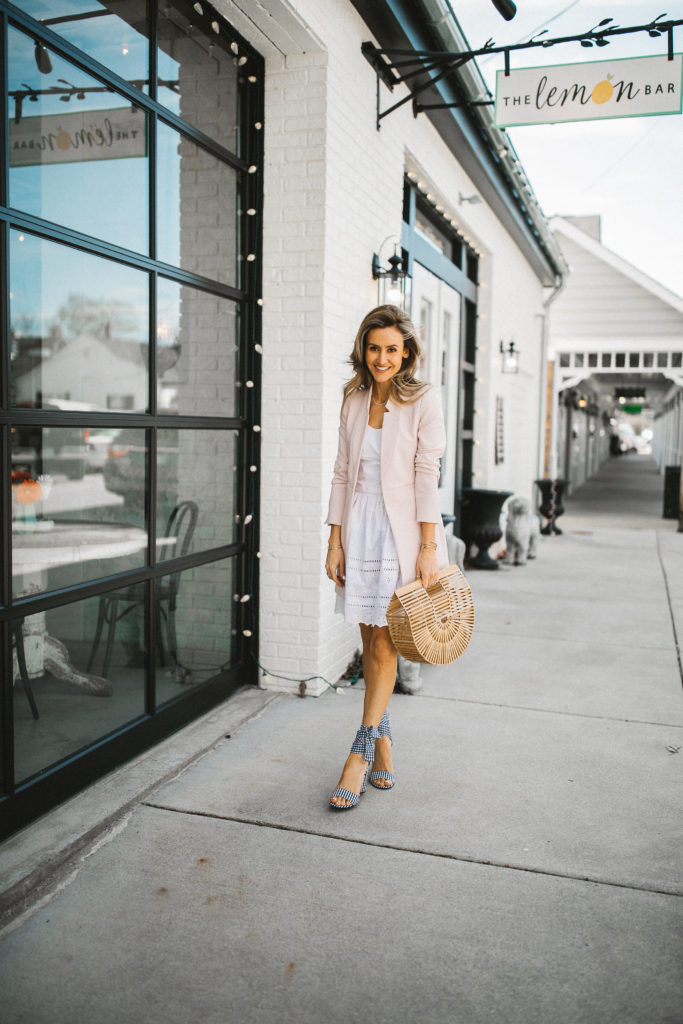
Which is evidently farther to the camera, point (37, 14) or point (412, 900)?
point (37, 14)

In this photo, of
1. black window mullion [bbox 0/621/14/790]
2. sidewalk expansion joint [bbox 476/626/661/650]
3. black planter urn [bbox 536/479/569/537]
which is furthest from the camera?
black planter urn [bbox 536/479/569/537]

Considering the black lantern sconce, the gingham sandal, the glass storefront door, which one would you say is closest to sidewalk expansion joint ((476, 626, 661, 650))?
the glass storefront door

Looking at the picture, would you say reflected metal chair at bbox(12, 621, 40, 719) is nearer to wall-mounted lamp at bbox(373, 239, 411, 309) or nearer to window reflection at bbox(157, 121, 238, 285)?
window reflection at bbox(157, 121, 238, 285)

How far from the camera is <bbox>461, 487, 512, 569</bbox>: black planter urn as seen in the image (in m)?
8.45

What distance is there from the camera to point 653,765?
11.6 feet

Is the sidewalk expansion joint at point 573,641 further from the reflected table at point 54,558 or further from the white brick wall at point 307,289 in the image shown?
the reflected table at point 54,558

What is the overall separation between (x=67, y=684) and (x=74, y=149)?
137 inches

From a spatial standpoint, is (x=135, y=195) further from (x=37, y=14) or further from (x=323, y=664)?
(x=323, y=664)

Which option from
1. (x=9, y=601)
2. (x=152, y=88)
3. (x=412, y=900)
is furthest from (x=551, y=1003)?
(x=152, y=88)

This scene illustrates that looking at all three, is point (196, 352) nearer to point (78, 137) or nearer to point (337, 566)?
point (337, 566)

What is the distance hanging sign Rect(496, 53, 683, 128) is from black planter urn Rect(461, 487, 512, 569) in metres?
4.21

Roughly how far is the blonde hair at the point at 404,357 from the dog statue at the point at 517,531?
6155 millimetres

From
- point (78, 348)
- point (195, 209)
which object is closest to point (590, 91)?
point (195, 209)

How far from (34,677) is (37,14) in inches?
88.8
